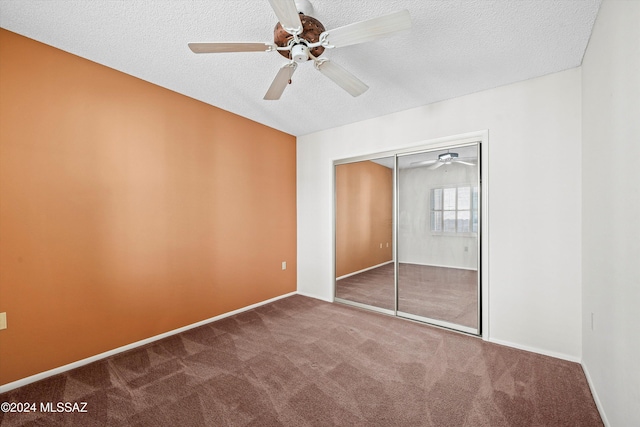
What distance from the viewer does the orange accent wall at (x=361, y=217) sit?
3.81 meters

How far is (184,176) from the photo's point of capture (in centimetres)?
305

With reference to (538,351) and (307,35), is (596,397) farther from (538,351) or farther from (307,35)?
(307,35)

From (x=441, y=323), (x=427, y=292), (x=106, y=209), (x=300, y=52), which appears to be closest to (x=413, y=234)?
(x=427, y=292)

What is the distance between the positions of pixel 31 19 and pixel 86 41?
298mm

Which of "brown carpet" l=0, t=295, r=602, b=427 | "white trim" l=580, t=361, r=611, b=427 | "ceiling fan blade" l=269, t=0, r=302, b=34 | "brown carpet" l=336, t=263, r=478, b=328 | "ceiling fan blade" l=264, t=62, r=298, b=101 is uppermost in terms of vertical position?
"ceiling fan blade" l=269, t=0, r=302, b=34

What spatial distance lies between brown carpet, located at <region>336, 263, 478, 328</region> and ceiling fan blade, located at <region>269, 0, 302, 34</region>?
2.95 meters

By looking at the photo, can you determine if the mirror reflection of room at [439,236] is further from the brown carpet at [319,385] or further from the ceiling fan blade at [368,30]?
the ceiling fan blade at [368,30]

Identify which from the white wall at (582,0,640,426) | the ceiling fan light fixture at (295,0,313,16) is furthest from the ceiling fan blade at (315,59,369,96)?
the white wall at (582,0,640,426)

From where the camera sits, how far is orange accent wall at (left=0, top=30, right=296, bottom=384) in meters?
2.03

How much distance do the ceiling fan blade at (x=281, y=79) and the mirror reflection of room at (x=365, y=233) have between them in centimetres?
195

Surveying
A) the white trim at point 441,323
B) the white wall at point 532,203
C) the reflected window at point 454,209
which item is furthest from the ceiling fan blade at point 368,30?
the white trim at point 441,323

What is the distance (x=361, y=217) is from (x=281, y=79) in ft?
8.65

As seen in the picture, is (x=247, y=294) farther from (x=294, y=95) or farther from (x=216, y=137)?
(x=294, y=95)

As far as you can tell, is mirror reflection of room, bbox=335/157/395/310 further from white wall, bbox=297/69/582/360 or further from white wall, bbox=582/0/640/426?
white wall, bbox=582/0/640/426
